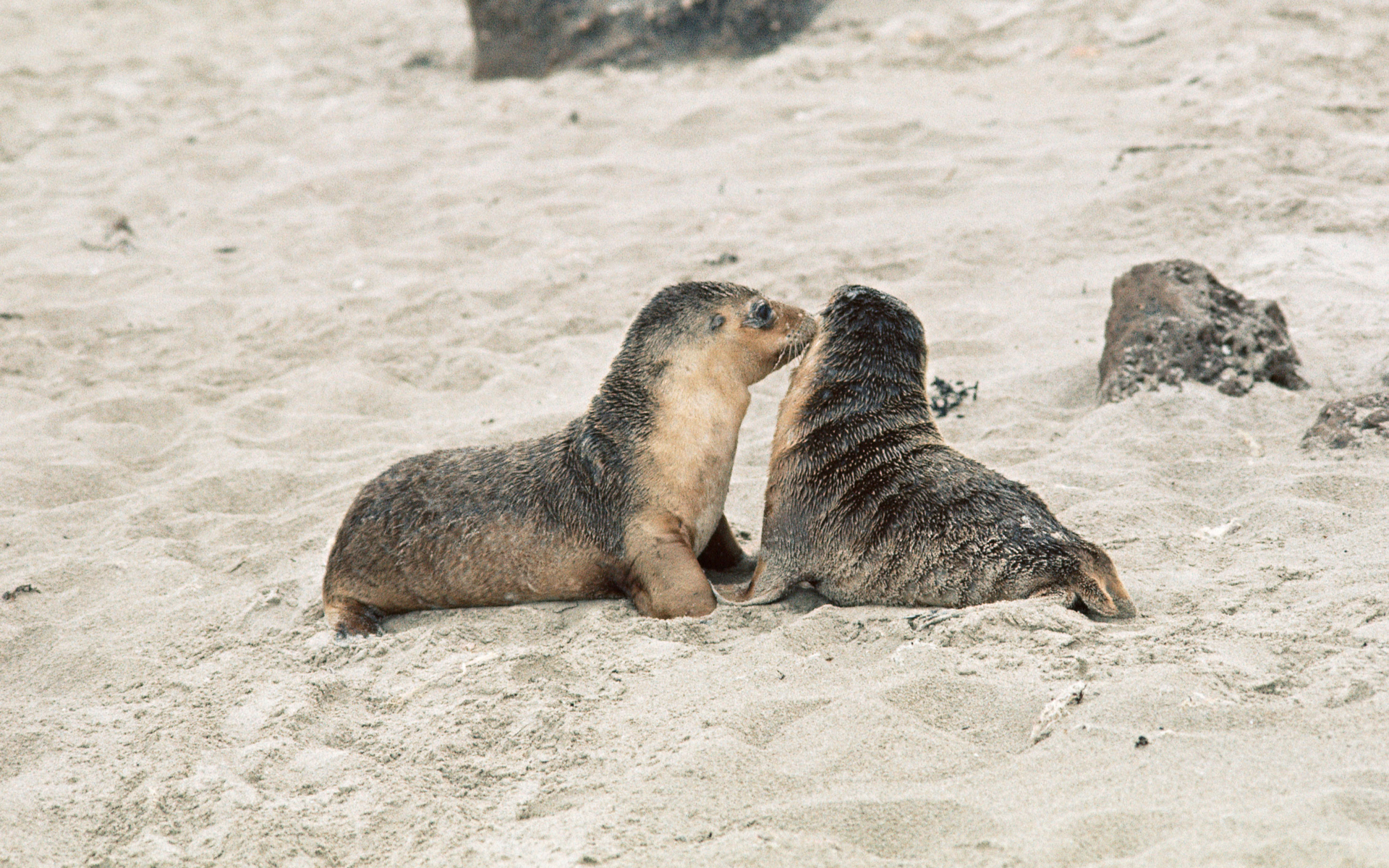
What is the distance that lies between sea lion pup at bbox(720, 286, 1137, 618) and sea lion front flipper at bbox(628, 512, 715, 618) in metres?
0.19

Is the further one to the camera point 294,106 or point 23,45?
point 23,45

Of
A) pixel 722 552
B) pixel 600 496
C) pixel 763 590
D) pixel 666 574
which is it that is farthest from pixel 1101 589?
pixel 600 496

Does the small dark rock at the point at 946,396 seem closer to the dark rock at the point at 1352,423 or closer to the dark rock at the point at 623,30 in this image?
the dark rock at the point at 1352,423

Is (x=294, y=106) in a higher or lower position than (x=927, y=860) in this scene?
higher

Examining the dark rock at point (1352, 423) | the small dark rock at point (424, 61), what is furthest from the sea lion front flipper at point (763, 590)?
the small dark rock at point (424, 61)

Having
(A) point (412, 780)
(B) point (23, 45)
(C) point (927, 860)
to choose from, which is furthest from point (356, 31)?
(C) point (927, 860)

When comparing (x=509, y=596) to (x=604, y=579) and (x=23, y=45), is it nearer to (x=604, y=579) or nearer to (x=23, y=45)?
(x=604, y=579)

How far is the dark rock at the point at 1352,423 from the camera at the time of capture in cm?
467

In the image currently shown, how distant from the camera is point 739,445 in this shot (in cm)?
562

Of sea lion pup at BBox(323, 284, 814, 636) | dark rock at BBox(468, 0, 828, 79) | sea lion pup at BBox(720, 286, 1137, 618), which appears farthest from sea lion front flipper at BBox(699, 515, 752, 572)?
dark rock at BBox(468, 0, 828, 79)

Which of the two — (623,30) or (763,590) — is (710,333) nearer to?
(763,590)

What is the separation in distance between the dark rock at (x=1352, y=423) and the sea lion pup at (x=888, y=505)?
154 centimetres

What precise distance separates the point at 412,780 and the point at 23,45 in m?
13.4

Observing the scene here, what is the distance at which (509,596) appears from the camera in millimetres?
4434
